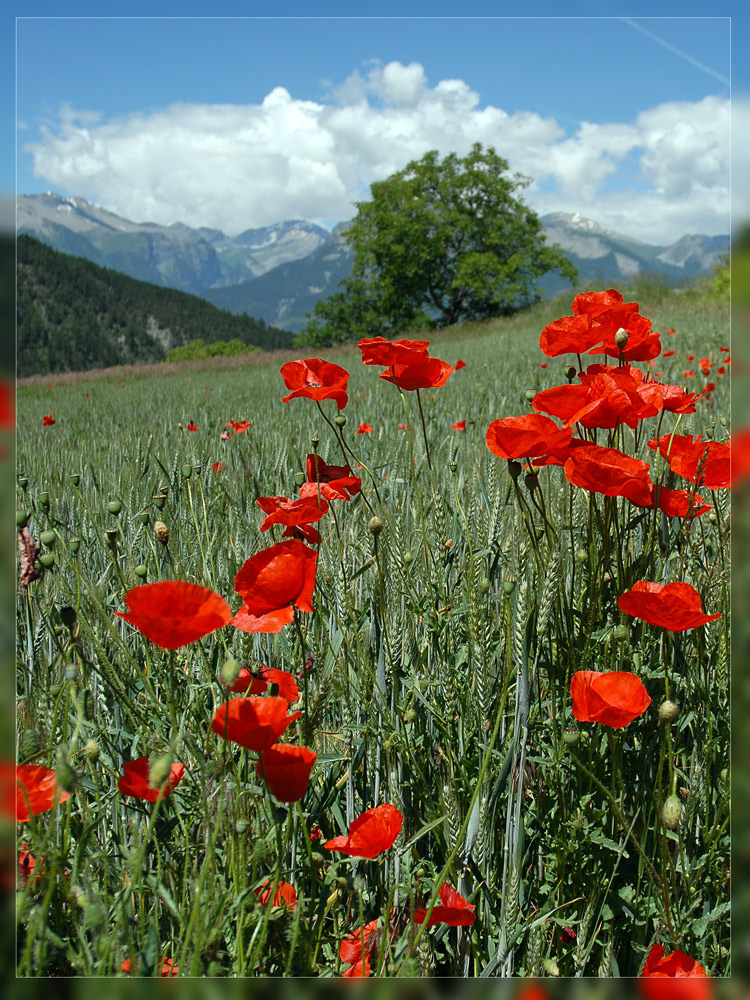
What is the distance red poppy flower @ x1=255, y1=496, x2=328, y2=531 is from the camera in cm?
75

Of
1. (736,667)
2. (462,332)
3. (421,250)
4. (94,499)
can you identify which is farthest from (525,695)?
(421,250)

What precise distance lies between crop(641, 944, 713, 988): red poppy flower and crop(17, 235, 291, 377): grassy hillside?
41.0 m

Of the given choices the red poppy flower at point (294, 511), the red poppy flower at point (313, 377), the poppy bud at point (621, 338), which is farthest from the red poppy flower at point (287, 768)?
the poppy bud at point (621, 338)

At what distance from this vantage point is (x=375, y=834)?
1.93ft

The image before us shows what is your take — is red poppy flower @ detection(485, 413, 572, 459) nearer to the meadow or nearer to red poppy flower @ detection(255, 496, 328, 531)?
the meadow

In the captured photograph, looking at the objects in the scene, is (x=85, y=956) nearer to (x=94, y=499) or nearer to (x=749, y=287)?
(x=749, y=287)

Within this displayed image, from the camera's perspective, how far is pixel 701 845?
29.9 inches

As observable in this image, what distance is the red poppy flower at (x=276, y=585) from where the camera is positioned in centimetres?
60

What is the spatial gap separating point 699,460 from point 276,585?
1.99 ft

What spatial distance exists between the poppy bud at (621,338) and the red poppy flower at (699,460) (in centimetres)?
13

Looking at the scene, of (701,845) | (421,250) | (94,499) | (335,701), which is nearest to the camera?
(701,845)

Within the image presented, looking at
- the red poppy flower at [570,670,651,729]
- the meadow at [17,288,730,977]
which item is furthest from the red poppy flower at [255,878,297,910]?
the red poppy flower at [570,670,651,729]

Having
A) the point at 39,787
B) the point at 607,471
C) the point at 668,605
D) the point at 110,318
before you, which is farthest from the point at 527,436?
the point at 110,318

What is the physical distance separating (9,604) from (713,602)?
98 centimetres
